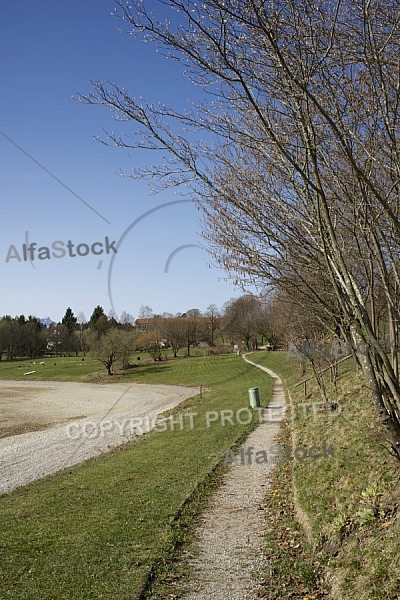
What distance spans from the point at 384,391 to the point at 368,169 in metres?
2.46

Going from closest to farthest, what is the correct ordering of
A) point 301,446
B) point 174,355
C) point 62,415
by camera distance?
1. point 301,446
2. point 62,415
3. point 174,355

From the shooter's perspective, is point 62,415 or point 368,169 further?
point 62,415

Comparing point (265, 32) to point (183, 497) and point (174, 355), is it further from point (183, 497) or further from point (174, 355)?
point (174, 355)

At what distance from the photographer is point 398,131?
5488 millimetres

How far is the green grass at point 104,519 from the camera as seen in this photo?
5.25 m

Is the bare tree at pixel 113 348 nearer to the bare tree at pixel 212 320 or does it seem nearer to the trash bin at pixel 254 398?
the bare tree at pixel 212 320

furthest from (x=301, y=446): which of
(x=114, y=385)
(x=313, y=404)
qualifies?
(x=114, y=385)

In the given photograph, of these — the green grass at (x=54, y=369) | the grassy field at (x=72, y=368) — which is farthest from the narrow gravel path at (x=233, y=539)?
the green grass at (x=54, y=369)

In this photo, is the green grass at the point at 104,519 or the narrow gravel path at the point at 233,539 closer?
the narrow gravel path at the point at 233,539

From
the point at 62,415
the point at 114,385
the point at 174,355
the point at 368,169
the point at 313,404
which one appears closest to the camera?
the point at 368,169

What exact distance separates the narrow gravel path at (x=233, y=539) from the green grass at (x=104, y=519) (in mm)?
413

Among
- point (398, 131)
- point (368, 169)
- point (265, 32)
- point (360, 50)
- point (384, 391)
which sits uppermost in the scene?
point (360, 50)

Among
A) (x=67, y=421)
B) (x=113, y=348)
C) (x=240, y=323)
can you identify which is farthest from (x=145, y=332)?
(x=113, y=348)

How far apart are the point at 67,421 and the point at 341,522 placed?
22257mm
